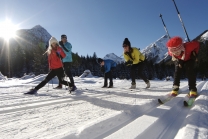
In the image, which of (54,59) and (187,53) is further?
(54,59)

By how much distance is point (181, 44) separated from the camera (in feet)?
11.6

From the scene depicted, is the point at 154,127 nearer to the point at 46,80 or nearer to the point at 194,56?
the point at 194,56

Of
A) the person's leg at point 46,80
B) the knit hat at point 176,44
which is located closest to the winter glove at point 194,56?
the knit hat at point 176,44

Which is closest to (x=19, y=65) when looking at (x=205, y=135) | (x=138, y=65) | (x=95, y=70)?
(x=95, y=70)

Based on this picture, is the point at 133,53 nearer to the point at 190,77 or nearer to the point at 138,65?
the point at 138,65

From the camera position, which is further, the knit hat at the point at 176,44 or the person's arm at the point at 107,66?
the person's arm at the point at 107,66

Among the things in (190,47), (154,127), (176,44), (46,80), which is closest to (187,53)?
(190,47)

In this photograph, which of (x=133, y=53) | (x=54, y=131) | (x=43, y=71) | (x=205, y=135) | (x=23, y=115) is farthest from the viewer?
(x=43, y=71)

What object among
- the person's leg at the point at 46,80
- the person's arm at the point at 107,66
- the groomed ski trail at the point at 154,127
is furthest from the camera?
the person's arm at the point at 107,66

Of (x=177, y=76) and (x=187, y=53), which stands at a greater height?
(x=187, y=53)

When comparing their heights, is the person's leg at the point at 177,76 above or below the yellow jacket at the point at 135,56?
below

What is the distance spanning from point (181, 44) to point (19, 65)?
64561mm

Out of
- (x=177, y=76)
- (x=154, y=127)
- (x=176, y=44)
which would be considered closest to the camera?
(x=154, y=127)

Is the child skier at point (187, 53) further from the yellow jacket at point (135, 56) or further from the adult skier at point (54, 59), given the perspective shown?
the adult skier at point (54, 59)
